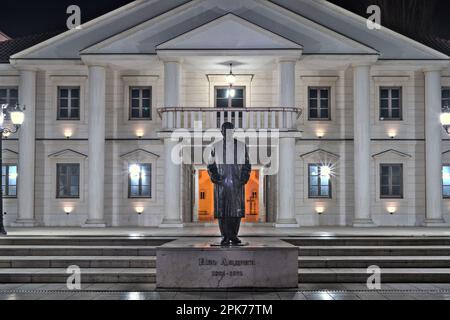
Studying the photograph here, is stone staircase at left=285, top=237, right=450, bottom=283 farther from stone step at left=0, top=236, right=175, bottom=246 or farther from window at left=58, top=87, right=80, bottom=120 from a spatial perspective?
window at left=58, top=87, right=80, bottom=120

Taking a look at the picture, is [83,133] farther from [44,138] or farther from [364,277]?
[364,277]

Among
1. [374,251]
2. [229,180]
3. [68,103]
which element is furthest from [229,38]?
[229,180]

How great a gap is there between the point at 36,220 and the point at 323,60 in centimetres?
1345

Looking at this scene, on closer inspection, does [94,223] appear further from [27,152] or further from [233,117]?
[233,117]

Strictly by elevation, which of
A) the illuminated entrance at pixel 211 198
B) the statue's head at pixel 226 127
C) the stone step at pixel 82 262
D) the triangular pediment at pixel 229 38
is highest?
the triangular pediment at pixel 229 38

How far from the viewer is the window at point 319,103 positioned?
1054 inches

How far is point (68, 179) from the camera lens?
2652 centimetres

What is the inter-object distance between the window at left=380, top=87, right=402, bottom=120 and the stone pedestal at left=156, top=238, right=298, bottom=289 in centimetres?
1555

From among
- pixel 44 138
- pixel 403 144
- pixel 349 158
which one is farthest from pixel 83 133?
pixel 403 144

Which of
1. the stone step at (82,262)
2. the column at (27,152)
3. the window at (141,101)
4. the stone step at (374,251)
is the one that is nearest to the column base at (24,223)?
the column at (27,152)

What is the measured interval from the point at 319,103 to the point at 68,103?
10702 millimetres

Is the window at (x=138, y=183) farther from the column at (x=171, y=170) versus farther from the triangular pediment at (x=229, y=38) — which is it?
the triangular pediment at (x=229, y=38)

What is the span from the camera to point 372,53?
24438mm

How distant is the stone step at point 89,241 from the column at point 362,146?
401 inches
